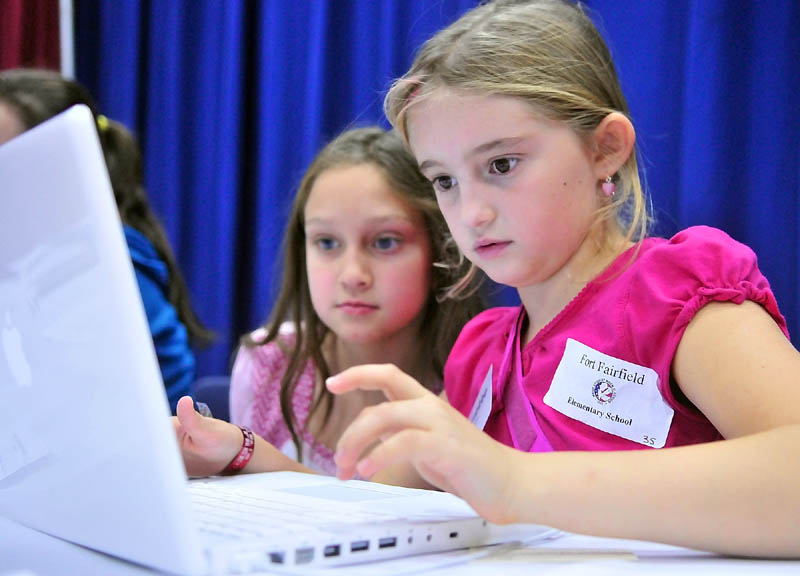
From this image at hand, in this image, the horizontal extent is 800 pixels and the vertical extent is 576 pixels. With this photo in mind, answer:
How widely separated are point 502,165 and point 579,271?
18 cm

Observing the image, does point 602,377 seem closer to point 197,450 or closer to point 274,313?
point 197,450

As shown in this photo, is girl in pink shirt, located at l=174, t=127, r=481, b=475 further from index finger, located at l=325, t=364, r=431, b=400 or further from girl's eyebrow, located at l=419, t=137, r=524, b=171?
index finger, located at l=325, t=364, r=431, b=400

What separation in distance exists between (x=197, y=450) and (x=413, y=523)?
489mm

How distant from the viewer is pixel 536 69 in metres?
1.03

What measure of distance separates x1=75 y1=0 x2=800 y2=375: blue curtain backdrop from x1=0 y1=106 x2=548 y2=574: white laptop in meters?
0.83

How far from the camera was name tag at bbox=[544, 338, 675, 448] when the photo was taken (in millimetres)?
909

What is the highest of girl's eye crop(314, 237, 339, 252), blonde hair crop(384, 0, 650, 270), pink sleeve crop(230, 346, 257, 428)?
blonde hair crop(384, 0, 650, 270)

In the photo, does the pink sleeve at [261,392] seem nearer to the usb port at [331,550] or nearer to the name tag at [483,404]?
the name tag at [483,404]

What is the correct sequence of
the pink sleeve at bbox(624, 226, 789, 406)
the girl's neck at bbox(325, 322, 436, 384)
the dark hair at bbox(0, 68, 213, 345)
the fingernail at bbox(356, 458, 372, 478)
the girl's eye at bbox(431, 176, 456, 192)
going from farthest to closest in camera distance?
the dark hair at bbox(0, 68, 213, 345)
the girl's neck at bbox(325, 322, 436, 384)
the girl's eye at bbox(431, 176, 456, 192)
the pink sleeve at bbox(624, 226, 789, 406)
the fingernail at bbox(356, 458, 372, 478)

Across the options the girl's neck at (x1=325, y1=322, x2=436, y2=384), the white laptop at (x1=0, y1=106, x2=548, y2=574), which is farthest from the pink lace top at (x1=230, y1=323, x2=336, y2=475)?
the white laptop at (x1=0, y1=106, x2=548, y2=574)

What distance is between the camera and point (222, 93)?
2.64 meters

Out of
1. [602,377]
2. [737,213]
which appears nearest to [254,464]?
[602,377]

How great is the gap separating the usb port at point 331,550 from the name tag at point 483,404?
57 centimetres

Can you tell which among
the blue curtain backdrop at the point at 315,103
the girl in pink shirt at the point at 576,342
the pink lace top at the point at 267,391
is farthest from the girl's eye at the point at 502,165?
the pink lace top at the point at 267,391
